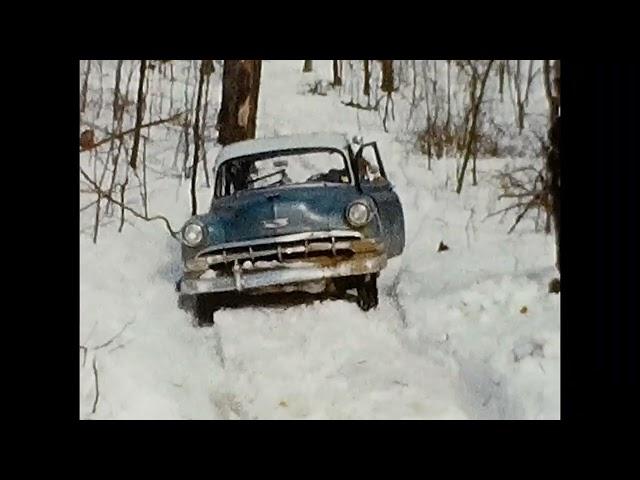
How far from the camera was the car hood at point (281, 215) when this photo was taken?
3189mm

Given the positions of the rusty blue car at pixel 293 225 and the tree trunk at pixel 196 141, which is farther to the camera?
the tree trunk at pixel 196 141

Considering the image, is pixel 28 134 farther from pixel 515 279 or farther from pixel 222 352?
pixel 515 279

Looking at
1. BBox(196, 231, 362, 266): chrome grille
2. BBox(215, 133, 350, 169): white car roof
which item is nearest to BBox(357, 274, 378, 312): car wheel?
BBox(196, 231, 362, 266): chrome grille

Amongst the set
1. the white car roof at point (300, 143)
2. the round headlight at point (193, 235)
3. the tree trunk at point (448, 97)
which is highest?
the tree trunk at point (448, 97)

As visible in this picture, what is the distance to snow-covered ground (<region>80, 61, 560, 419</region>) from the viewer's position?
10.6 ft

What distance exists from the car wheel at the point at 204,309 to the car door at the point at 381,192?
544mm

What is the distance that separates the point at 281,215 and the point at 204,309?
0.36m

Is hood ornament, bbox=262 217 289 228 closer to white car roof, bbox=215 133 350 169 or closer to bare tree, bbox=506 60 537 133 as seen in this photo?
white car roof, bbox=215 133 350 169

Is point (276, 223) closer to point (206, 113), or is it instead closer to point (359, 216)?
point (359, 216)

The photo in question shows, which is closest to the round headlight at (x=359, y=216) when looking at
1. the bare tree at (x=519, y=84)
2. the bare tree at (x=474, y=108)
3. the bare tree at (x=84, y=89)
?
the bare tree at (x=474, y=108)

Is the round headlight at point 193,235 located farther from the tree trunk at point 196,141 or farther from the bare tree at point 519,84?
the bare tree at point 519,84

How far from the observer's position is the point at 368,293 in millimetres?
3236

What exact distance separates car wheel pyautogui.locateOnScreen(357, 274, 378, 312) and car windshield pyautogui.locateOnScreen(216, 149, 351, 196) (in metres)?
0.30
